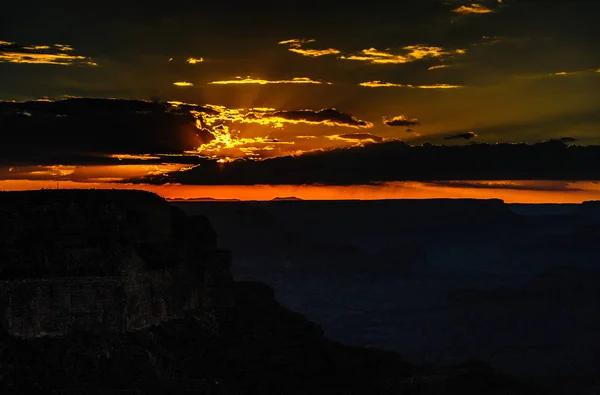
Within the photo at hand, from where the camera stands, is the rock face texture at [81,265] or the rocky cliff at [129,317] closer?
the rocky cliff at [129,317]

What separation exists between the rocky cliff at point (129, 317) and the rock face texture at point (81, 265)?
82mm

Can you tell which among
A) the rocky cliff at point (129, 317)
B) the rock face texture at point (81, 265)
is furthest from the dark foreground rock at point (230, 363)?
the rock face texture at point (81, 265)

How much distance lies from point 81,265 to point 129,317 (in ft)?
19.5

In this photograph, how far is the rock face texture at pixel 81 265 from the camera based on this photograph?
7194 centimetres

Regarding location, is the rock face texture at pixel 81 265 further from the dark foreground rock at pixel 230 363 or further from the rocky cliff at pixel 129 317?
the dark foreground rock at pixel 230 363

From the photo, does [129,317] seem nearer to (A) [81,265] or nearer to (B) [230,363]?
(A) [81,265]

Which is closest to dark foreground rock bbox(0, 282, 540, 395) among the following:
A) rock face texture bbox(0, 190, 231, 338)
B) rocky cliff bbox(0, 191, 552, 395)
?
rocky cliff bbox(0, 191, 552, 395)

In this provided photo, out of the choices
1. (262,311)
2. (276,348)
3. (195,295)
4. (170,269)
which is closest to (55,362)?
(170,269)

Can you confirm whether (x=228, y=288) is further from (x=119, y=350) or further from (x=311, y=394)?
(x=119, y=350)

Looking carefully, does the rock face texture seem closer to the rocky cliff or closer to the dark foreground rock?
the rocky cliff

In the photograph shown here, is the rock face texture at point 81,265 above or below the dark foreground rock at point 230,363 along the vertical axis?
above

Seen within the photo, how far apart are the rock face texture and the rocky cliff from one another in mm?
82

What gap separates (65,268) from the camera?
73938mm

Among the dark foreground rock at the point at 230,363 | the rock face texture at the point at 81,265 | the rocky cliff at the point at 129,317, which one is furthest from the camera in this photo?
the rock face texture at the point at 81,265
